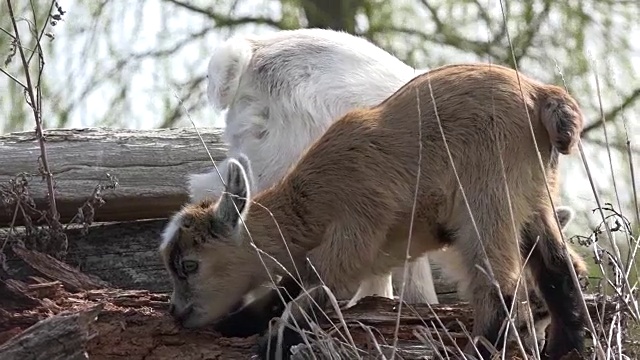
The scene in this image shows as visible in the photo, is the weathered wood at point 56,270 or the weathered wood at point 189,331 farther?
the weathered wood at point 56,270

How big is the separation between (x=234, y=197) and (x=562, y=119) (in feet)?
4.10

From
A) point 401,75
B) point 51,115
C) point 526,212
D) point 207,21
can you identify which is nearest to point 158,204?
point 401,75

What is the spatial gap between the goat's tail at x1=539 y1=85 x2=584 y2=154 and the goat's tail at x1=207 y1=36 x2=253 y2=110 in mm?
2100

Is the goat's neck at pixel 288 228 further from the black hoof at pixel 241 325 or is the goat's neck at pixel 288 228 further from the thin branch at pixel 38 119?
the thin branch at pixel 38 119

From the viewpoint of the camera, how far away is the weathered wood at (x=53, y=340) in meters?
3.82

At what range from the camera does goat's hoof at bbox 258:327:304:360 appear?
168 inches

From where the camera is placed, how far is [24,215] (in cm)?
544

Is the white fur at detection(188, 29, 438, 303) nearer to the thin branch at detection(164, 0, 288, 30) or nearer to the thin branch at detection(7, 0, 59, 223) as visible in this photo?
the thin branch at detection(7, 0, 59, 223)

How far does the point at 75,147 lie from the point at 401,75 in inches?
68.9

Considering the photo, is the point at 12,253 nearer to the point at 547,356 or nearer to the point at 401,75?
the point at 401,75

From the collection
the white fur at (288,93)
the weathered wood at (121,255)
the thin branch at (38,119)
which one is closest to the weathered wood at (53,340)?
the thin branch at (38,119)

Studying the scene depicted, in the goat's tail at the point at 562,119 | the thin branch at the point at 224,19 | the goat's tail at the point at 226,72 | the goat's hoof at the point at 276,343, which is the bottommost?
the thin branch at the point at 224,19

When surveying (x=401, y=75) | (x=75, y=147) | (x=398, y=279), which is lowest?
(x=398, y=279)

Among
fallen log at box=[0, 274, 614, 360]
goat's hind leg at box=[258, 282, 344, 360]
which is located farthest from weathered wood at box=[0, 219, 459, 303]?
goat's hind leg at box=[258, 282, 344, 360]
